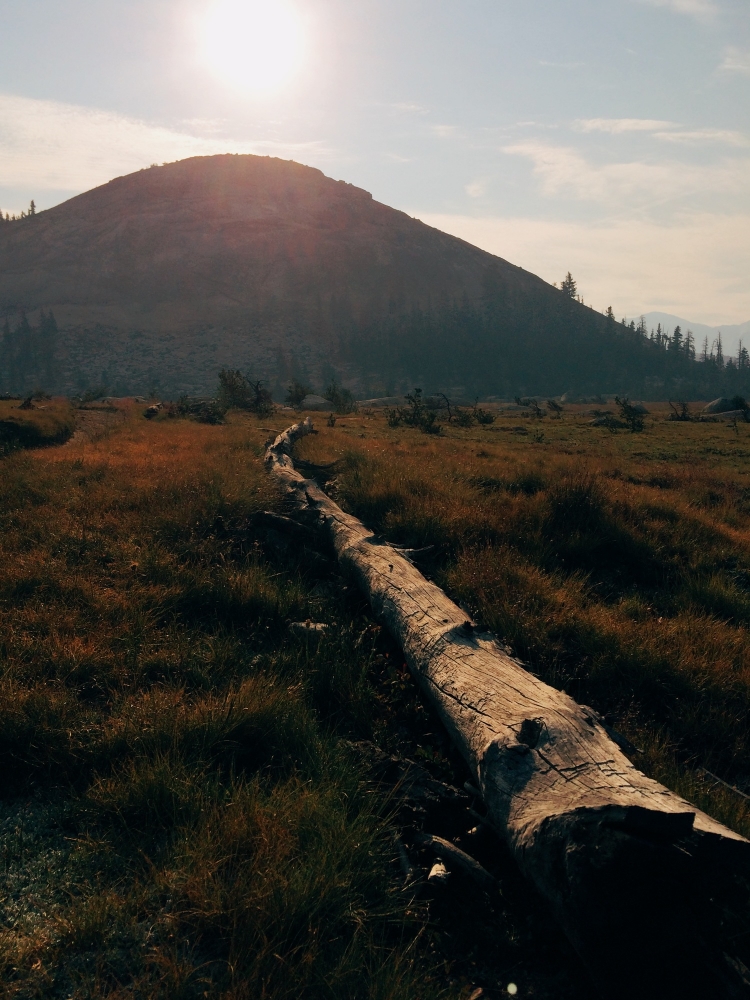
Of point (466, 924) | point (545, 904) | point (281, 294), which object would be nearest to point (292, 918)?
point (466, 924)

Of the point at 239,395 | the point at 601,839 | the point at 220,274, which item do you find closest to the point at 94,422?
the point at 239,395

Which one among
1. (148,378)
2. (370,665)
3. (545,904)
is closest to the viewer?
(545,904)

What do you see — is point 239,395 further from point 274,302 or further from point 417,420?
point 274,302

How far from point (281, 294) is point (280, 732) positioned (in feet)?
369

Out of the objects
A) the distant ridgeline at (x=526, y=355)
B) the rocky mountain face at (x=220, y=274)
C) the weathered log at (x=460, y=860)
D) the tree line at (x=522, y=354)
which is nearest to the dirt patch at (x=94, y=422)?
the weathered log at (x=460, y=860)

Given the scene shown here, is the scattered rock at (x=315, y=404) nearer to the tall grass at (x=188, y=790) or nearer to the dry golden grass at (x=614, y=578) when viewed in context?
the dry golden grass at (x=614, y=578)

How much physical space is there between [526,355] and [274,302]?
42.8 metres

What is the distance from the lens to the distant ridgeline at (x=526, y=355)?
98.8m

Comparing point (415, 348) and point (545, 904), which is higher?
point (415, 348)

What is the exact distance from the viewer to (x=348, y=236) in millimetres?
122188

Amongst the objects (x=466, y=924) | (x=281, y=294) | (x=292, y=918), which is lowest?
(x=466, y=924)

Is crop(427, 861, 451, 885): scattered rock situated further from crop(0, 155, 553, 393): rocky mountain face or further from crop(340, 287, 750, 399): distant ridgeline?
crop(340, 287, 750, 399): distant ridgeline

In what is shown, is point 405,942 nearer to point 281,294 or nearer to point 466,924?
point 466,924

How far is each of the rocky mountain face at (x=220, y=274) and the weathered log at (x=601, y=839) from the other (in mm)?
84054
